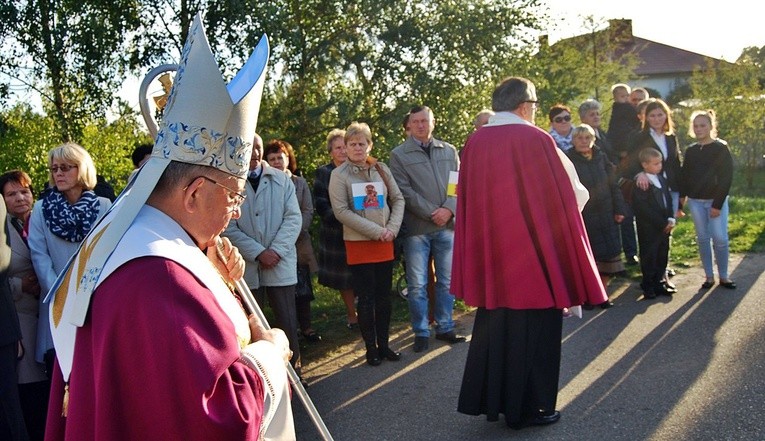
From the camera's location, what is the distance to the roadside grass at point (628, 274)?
24.1 feet

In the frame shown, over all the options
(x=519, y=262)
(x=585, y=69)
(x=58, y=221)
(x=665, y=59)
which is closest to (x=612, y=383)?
(x=519, y=262)

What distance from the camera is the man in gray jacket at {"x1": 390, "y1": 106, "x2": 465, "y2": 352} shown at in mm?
6953

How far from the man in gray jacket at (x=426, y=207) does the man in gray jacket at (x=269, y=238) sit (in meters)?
1.31

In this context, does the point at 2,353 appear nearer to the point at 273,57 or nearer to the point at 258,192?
the point at 258,192

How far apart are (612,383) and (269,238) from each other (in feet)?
8.32

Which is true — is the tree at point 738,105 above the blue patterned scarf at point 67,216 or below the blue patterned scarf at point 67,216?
below

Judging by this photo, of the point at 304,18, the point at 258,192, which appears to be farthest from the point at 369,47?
the point at 258,192

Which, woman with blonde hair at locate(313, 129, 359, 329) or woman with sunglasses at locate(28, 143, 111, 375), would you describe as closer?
woman with sunglasses at locate(28, 143, 111, 375)

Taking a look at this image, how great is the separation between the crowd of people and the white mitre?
0.05 meters

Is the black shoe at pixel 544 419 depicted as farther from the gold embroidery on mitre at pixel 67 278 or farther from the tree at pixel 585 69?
→ the tree at pixel 585 69

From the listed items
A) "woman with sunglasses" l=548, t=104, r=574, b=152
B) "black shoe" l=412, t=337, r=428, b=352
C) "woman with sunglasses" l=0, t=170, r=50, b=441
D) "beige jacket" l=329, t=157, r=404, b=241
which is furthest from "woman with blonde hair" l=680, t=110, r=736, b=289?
"woman with sunglasses" l=0, t=170, r=50, b=441

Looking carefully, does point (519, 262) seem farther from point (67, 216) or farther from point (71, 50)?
point (71, 50)

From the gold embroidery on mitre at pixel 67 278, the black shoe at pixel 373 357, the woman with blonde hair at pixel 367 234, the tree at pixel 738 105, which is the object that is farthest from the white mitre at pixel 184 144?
the tree at pixel 738 105

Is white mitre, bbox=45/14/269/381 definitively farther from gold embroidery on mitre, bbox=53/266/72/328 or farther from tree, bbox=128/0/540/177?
tree, bbox=128/0/540/177
